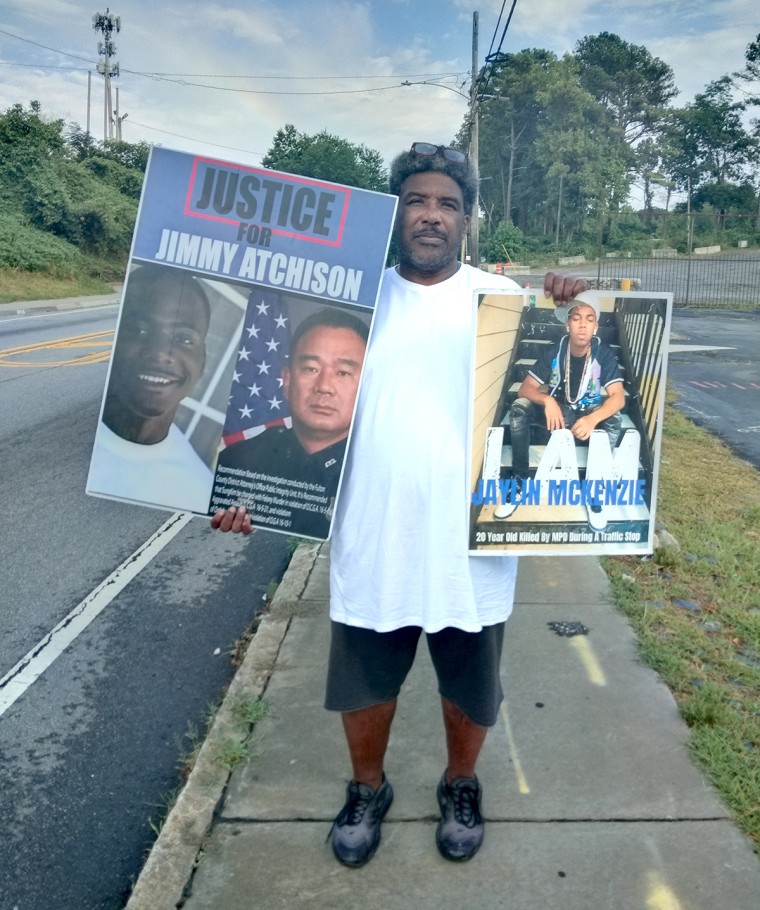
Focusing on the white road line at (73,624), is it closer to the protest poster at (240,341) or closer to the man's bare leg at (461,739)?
the protest poster at (240,341)

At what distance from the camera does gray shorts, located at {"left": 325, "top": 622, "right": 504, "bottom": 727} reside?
2.46m

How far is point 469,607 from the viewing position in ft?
7.68

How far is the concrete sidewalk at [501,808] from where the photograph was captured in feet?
7.94

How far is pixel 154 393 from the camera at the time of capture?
2.32 meters

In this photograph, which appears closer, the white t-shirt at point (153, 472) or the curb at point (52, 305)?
the white t-shirt at point (153, 472)

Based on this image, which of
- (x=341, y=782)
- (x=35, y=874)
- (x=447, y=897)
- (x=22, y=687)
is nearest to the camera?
(x=447, y=897)

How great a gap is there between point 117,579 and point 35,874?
2.41 metres

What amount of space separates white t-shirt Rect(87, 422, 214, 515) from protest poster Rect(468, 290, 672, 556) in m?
0.74

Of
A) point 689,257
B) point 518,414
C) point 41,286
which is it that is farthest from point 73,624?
point 41,286

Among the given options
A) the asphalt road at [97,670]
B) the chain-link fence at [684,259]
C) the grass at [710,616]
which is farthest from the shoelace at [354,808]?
the chain-link fence at [684,259]

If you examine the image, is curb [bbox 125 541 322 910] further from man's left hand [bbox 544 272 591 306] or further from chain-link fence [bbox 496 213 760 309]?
chain-link fence [bbox 496 213 760 309]

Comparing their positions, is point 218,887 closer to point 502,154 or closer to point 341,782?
point 341,782

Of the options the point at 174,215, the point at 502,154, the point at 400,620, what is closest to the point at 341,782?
the point at 400,620

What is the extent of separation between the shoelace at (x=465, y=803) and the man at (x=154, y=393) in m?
1.14
